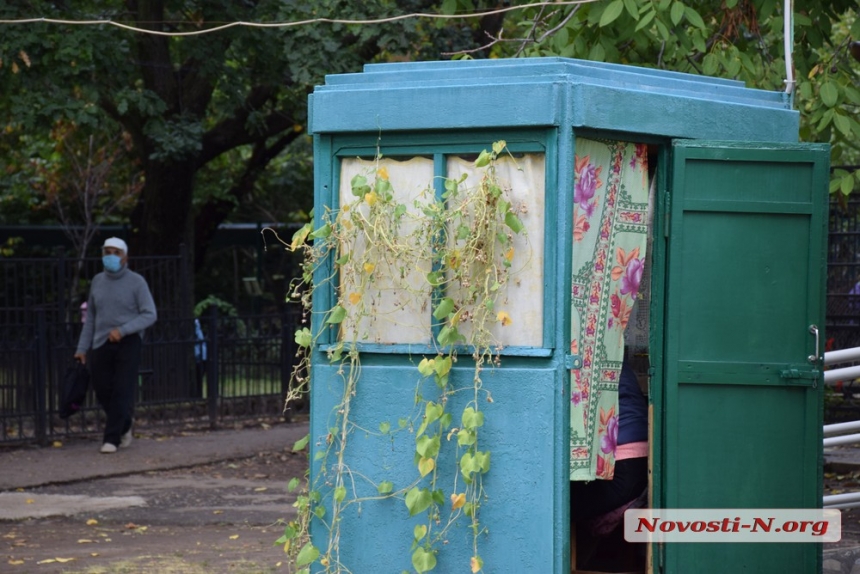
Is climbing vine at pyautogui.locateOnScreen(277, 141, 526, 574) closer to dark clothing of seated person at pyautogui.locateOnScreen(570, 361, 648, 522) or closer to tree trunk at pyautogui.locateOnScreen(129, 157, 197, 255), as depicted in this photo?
dark clothing of seated person at pyautogui.locateOnScreen(570, 361, 648, 522)

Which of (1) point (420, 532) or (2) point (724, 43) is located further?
(2) point (724, 43)

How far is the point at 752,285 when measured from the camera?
5691 mm

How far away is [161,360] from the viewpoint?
45.2ft

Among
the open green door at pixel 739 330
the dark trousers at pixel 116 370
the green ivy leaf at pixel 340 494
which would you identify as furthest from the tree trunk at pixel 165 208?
the open green door at pixel 739 330

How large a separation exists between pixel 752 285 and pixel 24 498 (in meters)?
6.64

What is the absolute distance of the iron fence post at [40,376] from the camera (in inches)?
490

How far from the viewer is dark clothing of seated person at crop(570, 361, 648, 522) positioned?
5906mm

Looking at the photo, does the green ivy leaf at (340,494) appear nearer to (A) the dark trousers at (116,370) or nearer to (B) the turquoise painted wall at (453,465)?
(B) the turquoise painted wall at (453,465)

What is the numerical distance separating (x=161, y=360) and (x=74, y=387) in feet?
6.63

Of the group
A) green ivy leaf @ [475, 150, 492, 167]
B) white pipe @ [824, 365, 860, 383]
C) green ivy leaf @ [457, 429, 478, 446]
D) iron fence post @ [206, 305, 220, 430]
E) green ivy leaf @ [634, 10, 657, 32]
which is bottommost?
iron fence post @ [206, 305, 220, 430]

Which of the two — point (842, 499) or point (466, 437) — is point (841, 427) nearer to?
point (842, 499)

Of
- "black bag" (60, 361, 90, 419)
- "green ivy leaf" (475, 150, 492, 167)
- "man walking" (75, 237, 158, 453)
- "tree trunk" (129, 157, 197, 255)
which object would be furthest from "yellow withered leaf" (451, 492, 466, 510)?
"tree trunk" (129, 157, 197, 255)

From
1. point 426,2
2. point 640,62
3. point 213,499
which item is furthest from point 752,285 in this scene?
point 426,2

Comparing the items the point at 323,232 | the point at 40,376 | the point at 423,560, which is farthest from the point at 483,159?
the point at 40,376
